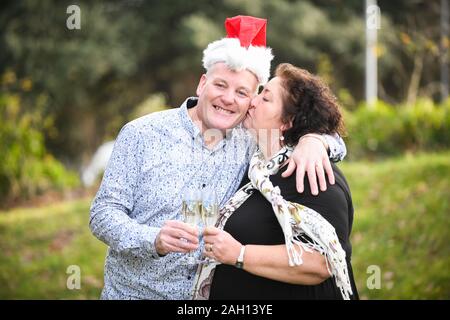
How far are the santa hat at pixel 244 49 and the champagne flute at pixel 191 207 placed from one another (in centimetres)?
90

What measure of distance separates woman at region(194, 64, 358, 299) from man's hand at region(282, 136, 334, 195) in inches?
1.5

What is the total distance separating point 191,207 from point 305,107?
828 mm

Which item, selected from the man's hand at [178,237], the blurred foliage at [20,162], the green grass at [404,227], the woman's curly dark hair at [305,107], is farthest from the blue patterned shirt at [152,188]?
the blurred foliage at [20,162]

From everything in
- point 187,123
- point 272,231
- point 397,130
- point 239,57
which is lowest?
point 272,231

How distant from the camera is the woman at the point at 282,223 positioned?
8.60 ft

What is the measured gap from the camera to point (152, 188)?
3.03 m

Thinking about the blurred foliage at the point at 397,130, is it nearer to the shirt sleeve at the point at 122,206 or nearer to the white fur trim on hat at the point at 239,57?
the white fur trim on hat at the point at 239,57

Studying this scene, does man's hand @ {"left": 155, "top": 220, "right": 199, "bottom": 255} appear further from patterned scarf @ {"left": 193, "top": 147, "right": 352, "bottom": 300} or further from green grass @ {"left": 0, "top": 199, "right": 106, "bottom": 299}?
green grass @ {"left": 0, "top": 199, "right": 106, "bottom": 299}

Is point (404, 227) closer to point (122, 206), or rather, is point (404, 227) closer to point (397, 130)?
point (397, 130)

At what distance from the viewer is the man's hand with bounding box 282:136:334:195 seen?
2.68 metres

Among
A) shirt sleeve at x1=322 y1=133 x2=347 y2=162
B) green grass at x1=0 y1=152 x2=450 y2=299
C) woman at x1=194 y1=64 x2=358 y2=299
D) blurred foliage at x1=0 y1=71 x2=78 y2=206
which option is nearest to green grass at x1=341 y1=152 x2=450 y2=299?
green grass at x1=0 y1=152 x2=450 y2=299

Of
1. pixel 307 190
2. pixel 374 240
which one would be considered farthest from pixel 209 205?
pixel 374 240

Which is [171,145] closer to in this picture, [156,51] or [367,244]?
[367,244]

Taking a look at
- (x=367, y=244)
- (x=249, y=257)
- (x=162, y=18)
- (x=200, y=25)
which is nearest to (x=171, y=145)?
(x=249, y=257)
